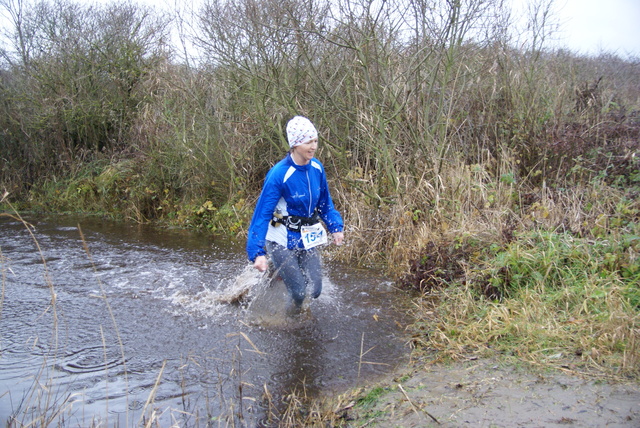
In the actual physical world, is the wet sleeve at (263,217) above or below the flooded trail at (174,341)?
above

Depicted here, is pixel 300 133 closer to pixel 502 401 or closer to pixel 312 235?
pixel 312 235

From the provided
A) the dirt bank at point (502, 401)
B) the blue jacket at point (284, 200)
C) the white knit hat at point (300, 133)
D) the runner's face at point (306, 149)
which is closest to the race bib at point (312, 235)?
the blue jacket at point (284, 200)

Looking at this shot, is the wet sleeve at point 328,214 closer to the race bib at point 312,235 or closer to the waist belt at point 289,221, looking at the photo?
the race bib at point 312,235

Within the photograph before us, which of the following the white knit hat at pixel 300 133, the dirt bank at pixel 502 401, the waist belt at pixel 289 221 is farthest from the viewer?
the waist belt at pixel 289 221

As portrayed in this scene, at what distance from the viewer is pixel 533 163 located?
27.0ft

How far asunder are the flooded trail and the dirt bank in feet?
1.83

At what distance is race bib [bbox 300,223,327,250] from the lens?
15.8 ft

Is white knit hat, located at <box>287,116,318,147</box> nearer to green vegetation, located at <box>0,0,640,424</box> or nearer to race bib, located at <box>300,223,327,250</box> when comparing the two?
race bib, located at <box>300,223,327,250</box>

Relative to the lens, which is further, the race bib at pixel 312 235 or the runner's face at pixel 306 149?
the race bib at pixel 312 235

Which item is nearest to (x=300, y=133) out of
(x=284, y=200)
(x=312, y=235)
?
(x=284, y=200)

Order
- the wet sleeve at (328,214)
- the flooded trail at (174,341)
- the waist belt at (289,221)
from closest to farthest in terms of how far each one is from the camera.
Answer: the flooded trail at (174,341), the waist belt at (289,221), the wet sleeve at (328,214)

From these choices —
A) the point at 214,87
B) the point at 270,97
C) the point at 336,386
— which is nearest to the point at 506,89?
the point at 270,97

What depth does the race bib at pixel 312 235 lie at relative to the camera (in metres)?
4.81

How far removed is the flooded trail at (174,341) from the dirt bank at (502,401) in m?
0.56
